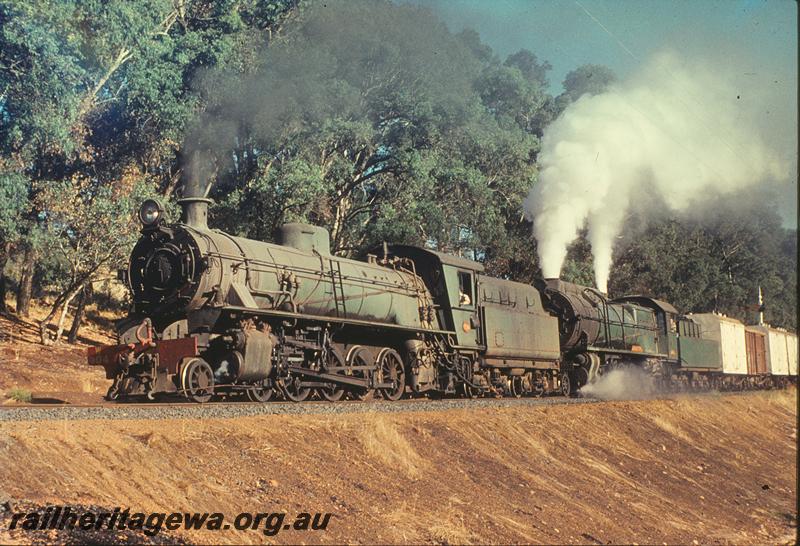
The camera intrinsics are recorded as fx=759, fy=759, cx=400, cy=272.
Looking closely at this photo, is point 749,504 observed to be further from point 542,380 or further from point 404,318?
point 542,380

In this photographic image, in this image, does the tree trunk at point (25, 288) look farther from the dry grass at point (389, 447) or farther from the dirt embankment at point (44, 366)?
the dry grass at point (389, 447)

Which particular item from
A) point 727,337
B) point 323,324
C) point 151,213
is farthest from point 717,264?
point 151,213

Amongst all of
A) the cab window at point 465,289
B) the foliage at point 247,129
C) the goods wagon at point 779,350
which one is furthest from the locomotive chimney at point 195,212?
the goods wagon at point 779,350

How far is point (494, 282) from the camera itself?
→ 21.2 m

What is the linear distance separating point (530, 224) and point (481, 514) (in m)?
37.1

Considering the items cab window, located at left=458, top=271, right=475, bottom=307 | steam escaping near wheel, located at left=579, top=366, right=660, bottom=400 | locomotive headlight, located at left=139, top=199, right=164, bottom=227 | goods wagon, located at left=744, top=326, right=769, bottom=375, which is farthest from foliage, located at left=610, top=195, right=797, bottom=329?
locomotive headlight, located at left=139, top=199, right=164, bottom=227

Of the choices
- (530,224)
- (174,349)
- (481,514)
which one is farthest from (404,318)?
(530,224)

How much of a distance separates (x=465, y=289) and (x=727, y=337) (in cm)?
2276

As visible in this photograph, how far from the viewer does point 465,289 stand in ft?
65.6

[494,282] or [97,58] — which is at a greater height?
[97,58]

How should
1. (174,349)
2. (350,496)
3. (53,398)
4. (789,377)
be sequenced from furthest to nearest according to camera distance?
(789,377) < (53,398) < (174,349) < (350,496)

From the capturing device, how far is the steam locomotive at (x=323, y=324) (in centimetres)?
1338

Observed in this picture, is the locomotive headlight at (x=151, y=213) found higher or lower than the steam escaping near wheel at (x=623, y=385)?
higher

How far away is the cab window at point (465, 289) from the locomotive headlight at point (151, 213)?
809 centimetres
